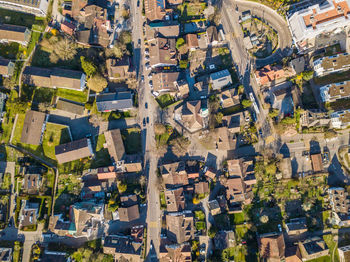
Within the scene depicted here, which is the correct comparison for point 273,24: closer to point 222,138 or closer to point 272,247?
point 222,138

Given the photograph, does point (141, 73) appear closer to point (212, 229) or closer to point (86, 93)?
point (86, 93)

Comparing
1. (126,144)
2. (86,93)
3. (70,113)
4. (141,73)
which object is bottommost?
(126,144)

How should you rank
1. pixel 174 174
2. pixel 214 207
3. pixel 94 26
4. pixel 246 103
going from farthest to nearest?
pixel 94 26 → pixel 246 103 → pixel 174 174 → pixel 214 207

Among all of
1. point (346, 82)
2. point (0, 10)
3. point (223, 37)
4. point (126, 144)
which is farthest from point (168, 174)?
point (0, 10)

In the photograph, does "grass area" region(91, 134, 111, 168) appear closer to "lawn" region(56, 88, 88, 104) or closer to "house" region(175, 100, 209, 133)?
"lawn" region(56, 88, 88, 104)

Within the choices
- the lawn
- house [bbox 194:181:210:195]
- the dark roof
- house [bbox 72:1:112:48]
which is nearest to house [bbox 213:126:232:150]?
house [bbox 194:181:210:195]

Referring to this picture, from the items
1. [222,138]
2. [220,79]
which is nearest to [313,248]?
[222,138]
